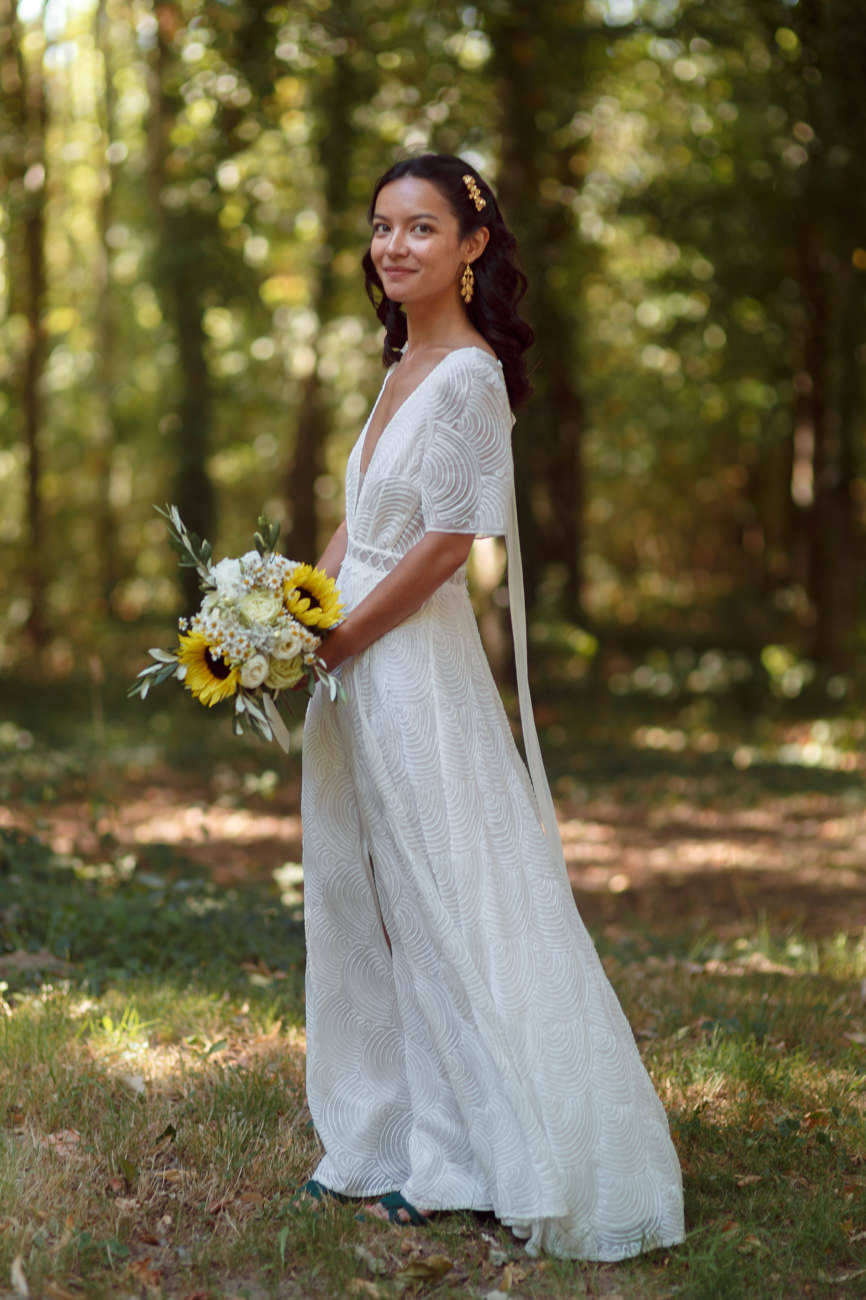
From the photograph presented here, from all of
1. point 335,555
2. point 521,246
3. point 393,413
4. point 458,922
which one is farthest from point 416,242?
point 521,246

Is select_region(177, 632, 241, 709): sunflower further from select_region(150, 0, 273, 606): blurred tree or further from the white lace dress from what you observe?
select_region(150, 0, 273, 606): blurred tree

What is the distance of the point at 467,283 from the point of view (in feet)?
10.6

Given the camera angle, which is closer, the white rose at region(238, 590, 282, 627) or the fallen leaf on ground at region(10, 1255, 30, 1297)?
the fallen leaf on ground at region(10, 1255, 30, 1297)

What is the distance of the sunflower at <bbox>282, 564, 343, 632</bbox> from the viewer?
2.96m

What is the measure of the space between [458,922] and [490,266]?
4.90 feet

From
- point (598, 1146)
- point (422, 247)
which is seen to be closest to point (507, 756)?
point (598, 1146)

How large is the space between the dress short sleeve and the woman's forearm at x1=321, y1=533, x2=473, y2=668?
0.04m

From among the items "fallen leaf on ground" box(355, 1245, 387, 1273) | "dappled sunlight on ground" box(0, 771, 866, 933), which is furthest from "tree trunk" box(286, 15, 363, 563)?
"fallen leaf on ground" box(355, 1245, 387, 1273)

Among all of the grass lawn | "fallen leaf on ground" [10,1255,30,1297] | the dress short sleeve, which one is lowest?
the grass lawn

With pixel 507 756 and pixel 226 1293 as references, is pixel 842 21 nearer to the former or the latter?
pixel 507 756

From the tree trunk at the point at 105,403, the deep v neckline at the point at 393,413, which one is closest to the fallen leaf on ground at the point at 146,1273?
the deep v neckline at the point at 393,413

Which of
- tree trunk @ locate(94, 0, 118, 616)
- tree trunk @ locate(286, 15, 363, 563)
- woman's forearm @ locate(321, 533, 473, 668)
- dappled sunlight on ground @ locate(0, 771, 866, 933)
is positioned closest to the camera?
woman's forearm @ locate(321, 533, 473, 668)

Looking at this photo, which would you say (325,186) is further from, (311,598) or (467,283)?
(311,598)

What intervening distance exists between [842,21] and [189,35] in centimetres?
499
